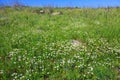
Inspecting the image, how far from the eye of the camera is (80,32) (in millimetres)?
14320

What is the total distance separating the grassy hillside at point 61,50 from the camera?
8.74 m

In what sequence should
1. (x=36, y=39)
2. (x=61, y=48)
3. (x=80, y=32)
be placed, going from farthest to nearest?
(x=80, y=32) → (x=36, y=39) → (x=61, y=48)

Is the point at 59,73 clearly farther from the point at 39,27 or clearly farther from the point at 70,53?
the point at 39,27

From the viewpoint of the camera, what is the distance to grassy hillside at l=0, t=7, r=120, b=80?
28.7ft

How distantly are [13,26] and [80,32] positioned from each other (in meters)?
5.11

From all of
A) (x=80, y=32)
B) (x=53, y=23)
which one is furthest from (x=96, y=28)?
(x=53, y=23)

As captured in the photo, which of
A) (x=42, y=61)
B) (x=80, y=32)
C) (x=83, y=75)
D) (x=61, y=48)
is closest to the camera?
(x=83, y=75)

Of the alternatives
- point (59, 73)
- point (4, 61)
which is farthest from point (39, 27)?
point (59, 73)

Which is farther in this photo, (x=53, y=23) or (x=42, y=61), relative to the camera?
(x=53, y=23)

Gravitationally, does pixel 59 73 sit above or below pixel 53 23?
below

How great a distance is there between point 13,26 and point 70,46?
260 inches

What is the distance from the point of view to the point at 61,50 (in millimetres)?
11000

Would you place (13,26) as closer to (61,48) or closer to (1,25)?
(1,25)

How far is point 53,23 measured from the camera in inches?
677
